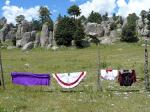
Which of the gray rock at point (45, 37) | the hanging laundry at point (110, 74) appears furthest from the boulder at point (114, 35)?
the hanging laundry at point (110, 74)

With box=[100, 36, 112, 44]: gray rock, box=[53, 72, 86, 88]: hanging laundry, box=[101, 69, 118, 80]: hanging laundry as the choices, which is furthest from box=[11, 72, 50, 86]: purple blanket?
box=[100, 36, 112, 44]: gray rock

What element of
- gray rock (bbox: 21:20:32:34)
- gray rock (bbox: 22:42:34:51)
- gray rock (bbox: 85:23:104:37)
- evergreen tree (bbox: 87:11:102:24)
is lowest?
gray rock (bbox: 22:42:34:51)

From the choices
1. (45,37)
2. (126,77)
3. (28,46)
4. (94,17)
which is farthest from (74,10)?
(126,77)

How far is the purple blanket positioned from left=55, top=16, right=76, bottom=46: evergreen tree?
77696 mm

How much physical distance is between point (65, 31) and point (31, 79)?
80.7m

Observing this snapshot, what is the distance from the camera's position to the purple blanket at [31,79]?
23781mm

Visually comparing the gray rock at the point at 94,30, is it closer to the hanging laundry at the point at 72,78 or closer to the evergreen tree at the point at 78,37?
the evergreen tree at the point at 78,37

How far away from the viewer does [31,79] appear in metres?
24.0

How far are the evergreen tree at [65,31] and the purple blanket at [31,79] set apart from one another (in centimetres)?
7770

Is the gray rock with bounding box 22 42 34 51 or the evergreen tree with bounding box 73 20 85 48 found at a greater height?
the evergreen tree with bounding box 73 20 85 48

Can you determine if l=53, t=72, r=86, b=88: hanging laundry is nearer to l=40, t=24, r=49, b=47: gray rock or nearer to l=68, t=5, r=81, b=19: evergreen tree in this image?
l=40, t=24, r=49, b=47: gray rock

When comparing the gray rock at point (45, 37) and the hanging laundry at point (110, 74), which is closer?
the hanging laundry at point (110, 74)

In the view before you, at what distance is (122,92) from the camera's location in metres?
22.6

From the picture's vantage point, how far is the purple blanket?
23781 millimetres
